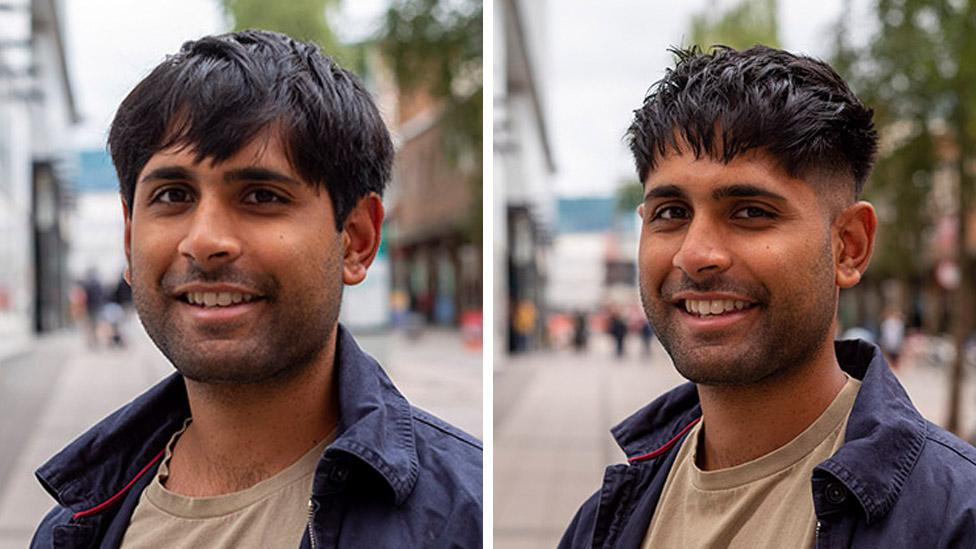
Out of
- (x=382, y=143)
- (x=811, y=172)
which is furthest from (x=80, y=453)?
(x=811, y=172)

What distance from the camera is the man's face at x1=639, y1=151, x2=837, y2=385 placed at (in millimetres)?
1356

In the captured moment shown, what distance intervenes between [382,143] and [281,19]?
64.9 inches

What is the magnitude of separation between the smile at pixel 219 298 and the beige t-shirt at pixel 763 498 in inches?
24.5

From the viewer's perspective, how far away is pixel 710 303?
4.50ft

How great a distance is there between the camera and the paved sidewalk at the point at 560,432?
4906mm

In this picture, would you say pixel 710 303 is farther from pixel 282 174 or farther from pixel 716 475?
pixel 282 174

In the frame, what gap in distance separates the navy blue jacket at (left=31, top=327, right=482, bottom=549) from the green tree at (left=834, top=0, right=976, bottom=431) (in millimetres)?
3097

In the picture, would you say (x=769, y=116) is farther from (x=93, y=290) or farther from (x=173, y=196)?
(x=93, y=290)

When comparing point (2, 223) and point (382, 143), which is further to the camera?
point (2, 223)

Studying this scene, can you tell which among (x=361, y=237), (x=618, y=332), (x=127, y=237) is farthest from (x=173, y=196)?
(x=618, y=332)

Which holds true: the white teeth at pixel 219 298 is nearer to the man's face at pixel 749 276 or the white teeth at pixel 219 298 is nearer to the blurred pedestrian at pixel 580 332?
the man's face at pixel 749 276

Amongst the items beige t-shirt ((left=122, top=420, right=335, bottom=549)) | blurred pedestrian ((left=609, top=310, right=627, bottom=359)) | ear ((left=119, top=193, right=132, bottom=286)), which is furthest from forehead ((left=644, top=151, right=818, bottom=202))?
blurred pedestrian ((left=609, top=310, right=627, bottom=359))

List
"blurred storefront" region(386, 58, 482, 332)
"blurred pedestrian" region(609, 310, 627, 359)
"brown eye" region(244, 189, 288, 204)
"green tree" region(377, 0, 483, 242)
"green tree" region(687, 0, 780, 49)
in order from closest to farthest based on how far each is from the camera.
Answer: "brown eye" region(244, 189, 288, 204), "green tree" region(687, 0, 780, 49), "green tree" region(377, 0, 483, 242), "blurred pedestrian" region(609, 310, 627, 359), "blurred storefront" region(386, 58, 482, 332)

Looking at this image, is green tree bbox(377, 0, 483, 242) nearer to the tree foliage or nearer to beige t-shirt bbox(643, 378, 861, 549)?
the tree foliage
